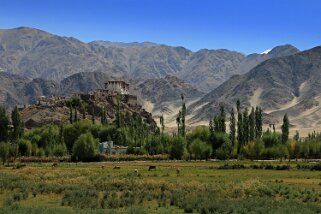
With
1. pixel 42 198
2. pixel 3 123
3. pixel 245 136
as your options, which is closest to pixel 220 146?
pixel 245 136

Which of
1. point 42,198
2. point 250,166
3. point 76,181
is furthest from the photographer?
point 250,166

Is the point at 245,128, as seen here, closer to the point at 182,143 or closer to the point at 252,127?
the point at 252,127

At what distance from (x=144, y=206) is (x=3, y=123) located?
109 metres

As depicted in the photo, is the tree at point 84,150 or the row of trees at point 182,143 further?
the row of trees at point 182,143

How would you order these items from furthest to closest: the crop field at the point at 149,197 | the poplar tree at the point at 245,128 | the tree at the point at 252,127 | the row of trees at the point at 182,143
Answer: the tree at the point at 252,127
the poplar tree at the point at 245,128
the row of trees at the point at 182,143
the crop field at the point at 149,197

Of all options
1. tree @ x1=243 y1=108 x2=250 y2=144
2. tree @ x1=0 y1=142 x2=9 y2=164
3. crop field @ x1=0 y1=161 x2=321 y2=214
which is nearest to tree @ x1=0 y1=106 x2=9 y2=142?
tree @ x1=0 y1=142 x2=9 y2=164

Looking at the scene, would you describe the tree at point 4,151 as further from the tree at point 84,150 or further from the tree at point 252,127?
the tree at point 252,127

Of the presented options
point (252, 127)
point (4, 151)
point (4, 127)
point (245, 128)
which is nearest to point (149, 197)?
point (4, 151)

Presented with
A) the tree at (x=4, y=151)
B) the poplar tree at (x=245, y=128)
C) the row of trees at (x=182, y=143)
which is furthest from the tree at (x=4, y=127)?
the poplar tree at (x=245, y=128)

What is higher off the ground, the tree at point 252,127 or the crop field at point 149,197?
the tree at point 252,127

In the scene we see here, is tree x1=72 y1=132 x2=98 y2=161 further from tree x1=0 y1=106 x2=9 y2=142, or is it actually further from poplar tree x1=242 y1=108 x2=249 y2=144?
poplar tree x1=242 y1=108 x2=249 y2=144

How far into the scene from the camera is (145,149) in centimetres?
16088

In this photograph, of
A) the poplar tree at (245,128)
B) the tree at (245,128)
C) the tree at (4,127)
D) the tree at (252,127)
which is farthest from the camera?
the tree at (252,127)

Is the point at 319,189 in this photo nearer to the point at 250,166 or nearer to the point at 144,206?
the point at 144,206
